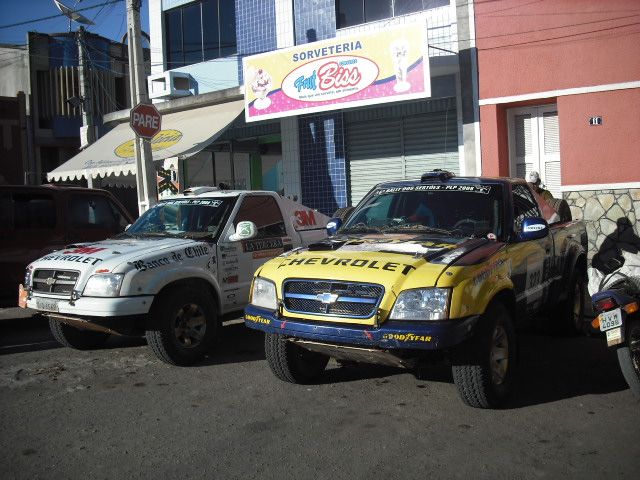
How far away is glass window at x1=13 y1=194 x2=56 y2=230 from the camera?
8.23 metres

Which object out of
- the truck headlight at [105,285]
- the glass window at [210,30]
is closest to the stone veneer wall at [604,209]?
the truck headlight at [105,285]

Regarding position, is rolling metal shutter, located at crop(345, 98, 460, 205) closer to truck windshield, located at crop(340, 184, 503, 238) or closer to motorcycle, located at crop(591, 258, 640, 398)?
truck windshield, located at crop(340, 184, 503, 238)

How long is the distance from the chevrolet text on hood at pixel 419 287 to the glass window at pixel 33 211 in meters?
4.58

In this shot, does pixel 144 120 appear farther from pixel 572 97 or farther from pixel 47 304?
pixel 572 97

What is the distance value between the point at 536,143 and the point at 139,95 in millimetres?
7483

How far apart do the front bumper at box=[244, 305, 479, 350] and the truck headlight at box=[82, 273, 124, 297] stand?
1.90m

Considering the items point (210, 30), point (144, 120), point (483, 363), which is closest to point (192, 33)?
point (210, 30)

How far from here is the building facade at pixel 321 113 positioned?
40.9 feet

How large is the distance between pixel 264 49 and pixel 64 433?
1241 centimetres

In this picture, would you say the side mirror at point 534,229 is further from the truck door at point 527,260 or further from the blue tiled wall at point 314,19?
the blue tiled wall at point 314,19

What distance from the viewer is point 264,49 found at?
15.4 metres

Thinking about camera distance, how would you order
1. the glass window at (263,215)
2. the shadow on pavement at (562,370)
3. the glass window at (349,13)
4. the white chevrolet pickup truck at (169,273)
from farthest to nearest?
the glass window at (349,13) → the glass window at (263,215) → the white chevrolet pickup truck at (169,273) → the shadow on pavement at (562,370)

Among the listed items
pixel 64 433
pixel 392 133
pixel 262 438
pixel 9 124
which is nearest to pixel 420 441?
pixel 262 438

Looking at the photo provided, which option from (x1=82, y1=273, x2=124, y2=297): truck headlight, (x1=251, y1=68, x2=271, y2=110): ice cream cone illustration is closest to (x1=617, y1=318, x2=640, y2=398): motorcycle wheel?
(x1=82, y1=273, x2=124, y2=297): truck headlight
